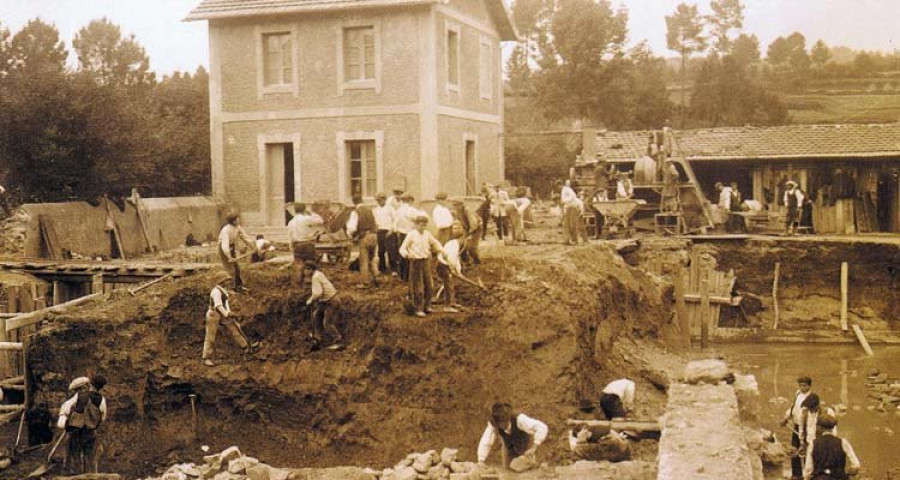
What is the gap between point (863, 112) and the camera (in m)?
40.4

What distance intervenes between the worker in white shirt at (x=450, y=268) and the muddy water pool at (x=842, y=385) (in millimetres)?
6635

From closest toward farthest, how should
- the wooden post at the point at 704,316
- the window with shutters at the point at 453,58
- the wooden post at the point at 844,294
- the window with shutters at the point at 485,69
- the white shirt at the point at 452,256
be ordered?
the white shirt at the point at 452,256
the wooden post at the point at 704,316
the window with shutters at the point at 453,58
the wooden post at the point at 844,294
the window with shutters at the point at 485,69

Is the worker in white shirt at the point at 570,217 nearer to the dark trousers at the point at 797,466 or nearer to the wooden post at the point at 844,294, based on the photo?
the dark trousers at the point at 797,466

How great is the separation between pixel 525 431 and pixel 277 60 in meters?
16.3

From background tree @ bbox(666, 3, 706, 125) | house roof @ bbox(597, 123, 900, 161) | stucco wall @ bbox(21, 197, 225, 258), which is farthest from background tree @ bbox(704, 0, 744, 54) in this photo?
stucco wall @ bbox(21, 197, 225, 258)

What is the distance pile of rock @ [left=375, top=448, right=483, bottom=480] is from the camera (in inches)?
447

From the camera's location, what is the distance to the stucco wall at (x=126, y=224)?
68.8ft

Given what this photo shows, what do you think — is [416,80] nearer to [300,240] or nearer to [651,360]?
[300,240]

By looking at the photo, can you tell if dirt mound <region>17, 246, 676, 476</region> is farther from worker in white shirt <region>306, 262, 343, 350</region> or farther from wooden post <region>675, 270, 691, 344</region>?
wooden post <region>675, 270, 691, 344</region>

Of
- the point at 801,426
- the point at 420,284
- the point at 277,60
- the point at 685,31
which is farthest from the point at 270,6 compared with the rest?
the point at 685,31

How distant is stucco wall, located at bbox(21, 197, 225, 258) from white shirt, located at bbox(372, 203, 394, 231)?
8.34 m

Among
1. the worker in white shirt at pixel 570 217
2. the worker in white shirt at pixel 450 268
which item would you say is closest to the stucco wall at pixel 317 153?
the worker in white shirt at pixel 570 217

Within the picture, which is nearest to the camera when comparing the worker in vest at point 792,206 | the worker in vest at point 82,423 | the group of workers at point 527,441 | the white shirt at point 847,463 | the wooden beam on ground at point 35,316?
the white shirt at point 847,463

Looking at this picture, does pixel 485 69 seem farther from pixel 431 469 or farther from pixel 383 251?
pixel 431 469
